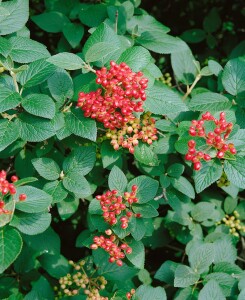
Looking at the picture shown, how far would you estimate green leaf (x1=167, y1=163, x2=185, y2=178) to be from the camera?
242 centimetres

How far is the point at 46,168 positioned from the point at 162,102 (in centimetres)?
66

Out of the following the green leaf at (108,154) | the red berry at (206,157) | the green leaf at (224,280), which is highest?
the red berry at (206,157)

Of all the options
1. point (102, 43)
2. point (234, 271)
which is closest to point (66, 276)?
point (234, 271)

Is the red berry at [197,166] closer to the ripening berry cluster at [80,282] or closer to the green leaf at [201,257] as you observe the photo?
the green leaf at [201,257]

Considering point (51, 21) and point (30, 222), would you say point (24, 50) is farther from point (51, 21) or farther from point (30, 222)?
point (30, 222)

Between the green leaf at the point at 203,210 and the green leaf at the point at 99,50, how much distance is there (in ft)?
4.00

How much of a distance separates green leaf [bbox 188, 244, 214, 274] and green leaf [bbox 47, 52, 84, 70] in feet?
3.80

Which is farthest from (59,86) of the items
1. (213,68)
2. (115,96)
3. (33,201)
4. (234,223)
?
(234,223)

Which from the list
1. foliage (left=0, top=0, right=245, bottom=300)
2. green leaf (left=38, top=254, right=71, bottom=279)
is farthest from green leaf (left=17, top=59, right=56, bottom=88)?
green leaf (left=38, top=254, right=71, bottom=279)

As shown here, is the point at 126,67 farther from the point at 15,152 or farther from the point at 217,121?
the point at 15,152

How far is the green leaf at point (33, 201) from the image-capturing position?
1842mm

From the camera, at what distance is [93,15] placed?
268 centimetres

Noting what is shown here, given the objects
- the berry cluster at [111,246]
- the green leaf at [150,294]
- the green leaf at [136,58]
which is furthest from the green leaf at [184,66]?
the green leaf at [150,294]

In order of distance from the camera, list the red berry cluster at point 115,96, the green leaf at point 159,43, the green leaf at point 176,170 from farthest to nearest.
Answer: the green leaf at point 159,43, the green leaf at point 176,170, the red berry cluster at point 115,96
